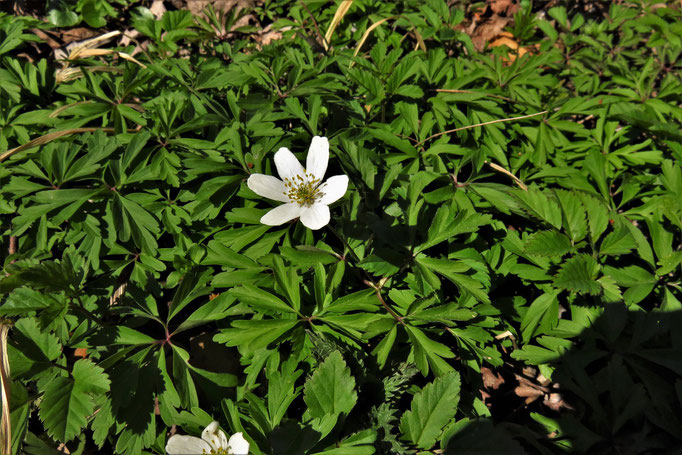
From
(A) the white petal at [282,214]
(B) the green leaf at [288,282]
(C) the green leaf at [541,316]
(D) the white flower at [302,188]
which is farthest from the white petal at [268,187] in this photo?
(C) the green leaf at [541,316]

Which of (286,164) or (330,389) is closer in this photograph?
(330,389)

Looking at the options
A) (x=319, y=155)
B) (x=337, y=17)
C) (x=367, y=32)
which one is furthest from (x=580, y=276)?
(x=337, y=17)

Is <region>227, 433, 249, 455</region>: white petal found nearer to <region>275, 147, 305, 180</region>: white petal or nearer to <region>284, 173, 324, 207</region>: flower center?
<region>284, 173, 324, 207</region>: flower center

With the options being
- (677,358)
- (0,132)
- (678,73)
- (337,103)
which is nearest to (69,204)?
(0,132)

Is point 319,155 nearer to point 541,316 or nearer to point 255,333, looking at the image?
point 255,333

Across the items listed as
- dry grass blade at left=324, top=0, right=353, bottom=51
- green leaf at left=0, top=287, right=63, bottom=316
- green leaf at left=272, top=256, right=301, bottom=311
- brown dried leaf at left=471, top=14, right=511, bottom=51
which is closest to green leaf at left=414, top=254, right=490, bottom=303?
green leaf at left=272, top=256, right=301, bottom=311

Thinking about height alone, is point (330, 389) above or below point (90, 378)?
above

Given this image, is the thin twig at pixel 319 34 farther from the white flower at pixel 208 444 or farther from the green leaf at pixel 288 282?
the white flower at pixel 208 444
